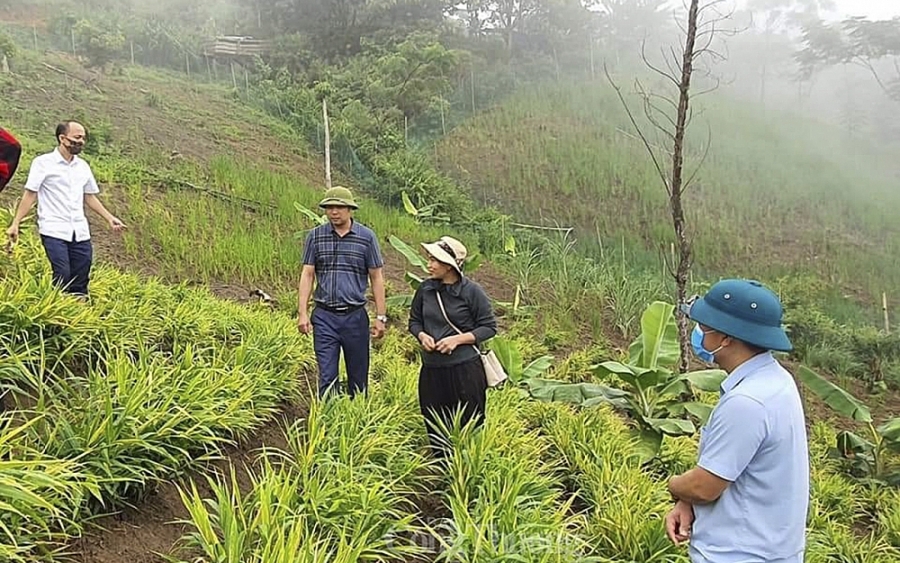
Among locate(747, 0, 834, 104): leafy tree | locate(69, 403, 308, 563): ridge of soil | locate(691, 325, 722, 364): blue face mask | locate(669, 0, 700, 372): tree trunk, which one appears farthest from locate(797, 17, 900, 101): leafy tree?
locate(69, 403, 308, 563): ridge of soil

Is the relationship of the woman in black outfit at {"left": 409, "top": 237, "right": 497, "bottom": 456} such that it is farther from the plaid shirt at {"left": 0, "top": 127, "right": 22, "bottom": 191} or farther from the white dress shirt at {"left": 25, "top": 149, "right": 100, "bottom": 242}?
the white dress shirt at {"left": 25, "top": 149, "right": 100, "bottom": 242}

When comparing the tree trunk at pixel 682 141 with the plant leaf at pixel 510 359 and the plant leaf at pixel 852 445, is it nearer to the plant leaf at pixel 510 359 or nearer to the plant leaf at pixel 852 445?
the plant leaf at pixel 510 359

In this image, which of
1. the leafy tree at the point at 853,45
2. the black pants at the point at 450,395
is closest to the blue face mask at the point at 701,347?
the black pants at the point at 450,395

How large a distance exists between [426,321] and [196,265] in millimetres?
4474

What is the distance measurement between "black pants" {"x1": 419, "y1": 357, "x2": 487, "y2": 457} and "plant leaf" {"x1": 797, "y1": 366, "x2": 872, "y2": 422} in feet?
10.9

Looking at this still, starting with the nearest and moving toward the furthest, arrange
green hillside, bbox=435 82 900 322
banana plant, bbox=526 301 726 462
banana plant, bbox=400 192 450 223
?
banana plant, bbox=526 301 726 462
banana plant, bbox=400 192 450 223
green hillside, bbox=435 82 900 322

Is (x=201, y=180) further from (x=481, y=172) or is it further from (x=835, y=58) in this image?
(x=835, y=58)

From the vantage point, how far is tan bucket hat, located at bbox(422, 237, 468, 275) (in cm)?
351

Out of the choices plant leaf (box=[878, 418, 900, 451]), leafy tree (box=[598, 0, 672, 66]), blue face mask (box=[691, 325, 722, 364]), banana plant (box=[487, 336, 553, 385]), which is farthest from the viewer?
leafy tree (box=[598, 0, 672, 66])

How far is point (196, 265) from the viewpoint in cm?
727

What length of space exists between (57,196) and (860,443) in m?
6.38

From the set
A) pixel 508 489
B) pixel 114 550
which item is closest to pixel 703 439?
pixel 508 489

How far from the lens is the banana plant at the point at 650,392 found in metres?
4.76

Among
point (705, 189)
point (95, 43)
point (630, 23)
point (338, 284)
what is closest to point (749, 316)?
point (338, 284)
